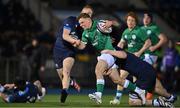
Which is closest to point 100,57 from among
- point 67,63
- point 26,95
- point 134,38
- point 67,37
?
point 67,37

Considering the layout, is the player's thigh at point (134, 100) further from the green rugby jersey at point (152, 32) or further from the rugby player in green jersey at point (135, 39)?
the green rugby jersey at point (152, 32)

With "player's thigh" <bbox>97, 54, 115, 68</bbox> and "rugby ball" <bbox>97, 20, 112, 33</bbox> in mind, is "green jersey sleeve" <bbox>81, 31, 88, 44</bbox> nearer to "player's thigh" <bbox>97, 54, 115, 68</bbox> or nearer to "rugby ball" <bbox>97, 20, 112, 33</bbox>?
"rugby ball" <bbox>97, 20, 112, 33</bbox>

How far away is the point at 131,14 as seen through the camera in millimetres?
16406

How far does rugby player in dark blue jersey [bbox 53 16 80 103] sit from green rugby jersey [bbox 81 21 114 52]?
0.66 feet

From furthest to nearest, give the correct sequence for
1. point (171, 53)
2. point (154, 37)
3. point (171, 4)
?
1. point (171, 4)
2. point (171, 53)
3. point (154, 37)

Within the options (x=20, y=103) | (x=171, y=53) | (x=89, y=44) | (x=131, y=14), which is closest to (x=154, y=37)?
(x=131, y=14)

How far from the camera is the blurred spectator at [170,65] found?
25344mm

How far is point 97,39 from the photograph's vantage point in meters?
14.9

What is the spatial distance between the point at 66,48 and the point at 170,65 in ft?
32.0

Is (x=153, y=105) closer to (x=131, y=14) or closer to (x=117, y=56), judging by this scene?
(x=117, y=56)

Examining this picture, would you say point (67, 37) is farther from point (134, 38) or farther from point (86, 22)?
point (134, 38)

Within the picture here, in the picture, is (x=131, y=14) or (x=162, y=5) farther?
(x=162, y=5)

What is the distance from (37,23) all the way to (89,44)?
1318 cm

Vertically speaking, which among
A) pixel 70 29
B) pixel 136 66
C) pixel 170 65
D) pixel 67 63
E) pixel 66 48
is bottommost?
pixel 170 65
